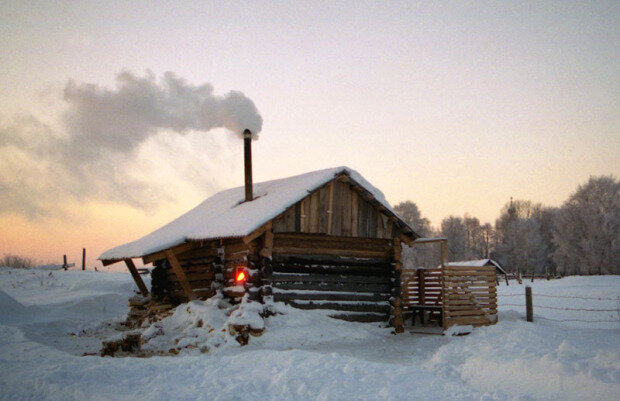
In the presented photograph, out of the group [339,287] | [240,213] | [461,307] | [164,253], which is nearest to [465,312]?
[461,307]

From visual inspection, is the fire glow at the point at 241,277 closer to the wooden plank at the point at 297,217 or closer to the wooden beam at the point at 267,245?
the wooden beam at the point at 267,245

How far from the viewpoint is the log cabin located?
43.1 feet

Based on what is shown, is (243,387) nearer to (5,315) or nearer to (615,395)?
(615,395)

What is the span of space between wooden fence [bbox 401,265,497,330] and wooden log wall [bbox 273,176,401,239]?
2195 mm

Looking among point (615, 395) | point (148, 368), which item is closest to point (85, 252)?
point (148, 368)

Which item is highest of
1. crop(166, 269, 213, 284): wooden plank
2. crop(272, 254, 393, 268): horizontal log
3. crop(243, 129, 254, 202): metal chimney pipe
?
crop(243, 129, 254, 202): metal chimney pipe

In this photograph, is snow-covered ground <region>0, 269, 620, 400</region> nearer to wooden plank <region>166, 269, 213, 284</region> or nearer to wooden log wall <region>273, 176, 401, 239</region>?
wooden plank <region>166, 269, 213, 284</region>

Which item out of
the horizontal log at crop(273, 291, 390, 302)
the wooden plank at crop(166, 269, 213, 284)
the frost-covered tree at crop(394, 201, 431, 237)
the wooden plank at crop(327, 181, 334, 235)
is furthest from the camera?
the frost-covered tree at crop(394, 201, 431, 237)

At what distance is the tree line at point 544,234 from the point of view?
47.9 metres

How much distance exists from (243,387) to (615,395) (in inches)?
209

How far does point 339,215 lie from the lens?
47.2 ft

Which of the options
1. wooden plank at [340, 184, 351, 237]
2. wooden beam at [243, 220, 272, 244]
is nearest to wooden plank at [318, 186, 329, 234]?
wooden plank at [340, 184, 351, 237]

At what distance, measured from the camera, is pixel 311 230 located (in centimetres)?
1380

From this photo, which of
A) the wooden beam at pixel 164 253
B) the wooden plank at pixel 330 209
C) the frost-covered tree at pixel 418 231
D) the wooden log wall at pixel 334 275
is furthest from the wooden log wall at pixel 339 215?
the frost-covered tree at pixel 418 231
